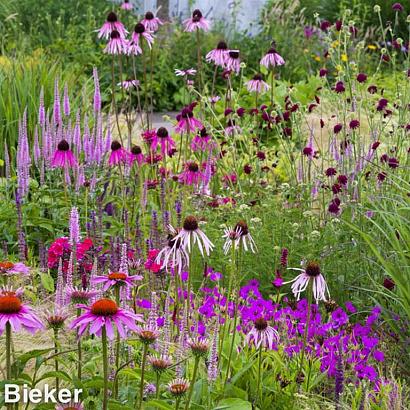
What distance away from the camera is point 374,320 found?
3699 mm

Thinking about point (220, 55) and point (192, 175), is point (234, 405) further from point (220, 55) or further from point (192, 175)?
point (220, 55)

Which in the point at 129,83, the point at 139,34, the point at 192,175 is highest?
the point at 139,34

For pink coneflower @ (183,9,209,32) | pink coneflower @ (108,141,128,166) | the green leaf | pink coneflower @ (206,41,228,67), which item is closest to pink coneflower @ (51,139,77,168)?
pink coneflower @ (108,141,128,166)

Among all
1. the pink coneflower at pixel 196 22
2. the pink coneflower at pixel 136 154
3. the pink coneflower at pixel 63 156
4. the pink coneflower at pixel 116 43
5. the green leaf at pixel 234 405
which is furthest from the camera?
the pink coneflower at pixel 196 22

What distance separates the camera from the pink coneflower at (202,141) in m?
4.81

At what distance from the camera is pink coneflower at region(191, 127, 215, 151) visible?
4.81 meters

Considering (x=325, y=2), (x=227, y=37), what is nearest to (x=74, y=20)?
(x=227, y=37)

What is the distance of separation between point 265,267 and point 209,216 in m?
0.57

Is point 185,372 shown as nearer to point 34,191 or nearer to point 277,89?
point 34,191

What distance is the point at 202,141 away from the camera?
498cm

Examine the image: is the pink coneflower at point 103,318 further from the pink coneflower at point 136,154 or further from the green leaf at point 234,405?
the pink coneflower at point 136,154

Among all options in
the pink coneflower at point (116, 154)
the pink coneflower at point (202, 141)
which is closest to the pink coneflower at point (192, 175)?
the pink coneflower at point (202, 141)

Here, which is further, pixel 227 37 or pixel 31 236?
pixel 227 37

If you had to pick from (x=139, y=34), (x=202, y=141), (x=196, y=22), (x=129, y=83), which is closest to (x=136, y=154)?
(x=202, y=141)
